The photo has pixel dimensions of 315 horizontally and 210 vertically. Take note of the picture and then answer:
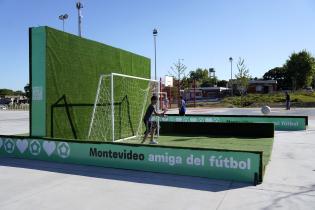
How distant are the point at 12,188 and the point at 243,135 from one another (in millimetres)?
10618

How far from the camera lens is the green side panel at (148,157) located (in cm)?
774

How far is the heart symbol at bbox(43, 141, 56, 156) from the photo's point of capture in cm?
1012

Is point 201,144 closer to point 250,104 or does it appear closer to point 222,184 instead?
point 222,184

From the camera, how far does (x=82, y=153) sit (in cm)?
966

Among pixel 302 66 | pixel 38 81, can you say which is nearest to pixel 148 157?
pixel 38 81

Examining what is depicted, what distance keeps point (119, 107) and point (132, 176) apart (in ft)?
22.4

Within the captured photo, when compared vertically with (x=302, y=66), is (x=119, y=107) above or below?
below

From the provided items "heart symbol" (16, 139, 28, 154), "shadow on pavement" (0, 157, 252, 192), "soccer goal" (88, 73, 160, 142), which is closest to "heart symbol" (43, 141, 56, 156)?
"shadow on pavement" (0, 157, 252, 192)

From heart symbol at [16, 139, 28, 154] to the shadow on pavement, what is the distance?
0.48 meters

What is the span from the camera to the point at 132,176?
8375mm

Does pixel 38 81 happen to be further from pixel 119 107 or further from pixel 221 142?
pixel 221 142

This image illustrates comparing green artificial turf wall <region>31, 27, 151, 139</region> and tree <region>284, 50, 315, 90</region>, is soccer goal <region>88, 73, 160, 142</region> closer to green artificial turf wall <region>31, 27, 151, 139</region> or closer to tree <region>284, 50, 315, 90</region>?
green artificial turf wall <region>31, 27, 151, 139</region>

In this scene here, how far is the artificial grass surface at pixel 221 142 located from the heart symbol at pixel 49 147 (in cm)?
431

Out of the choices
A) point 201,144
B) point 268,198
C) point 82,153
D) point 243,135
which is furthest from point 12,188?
point 243,135
